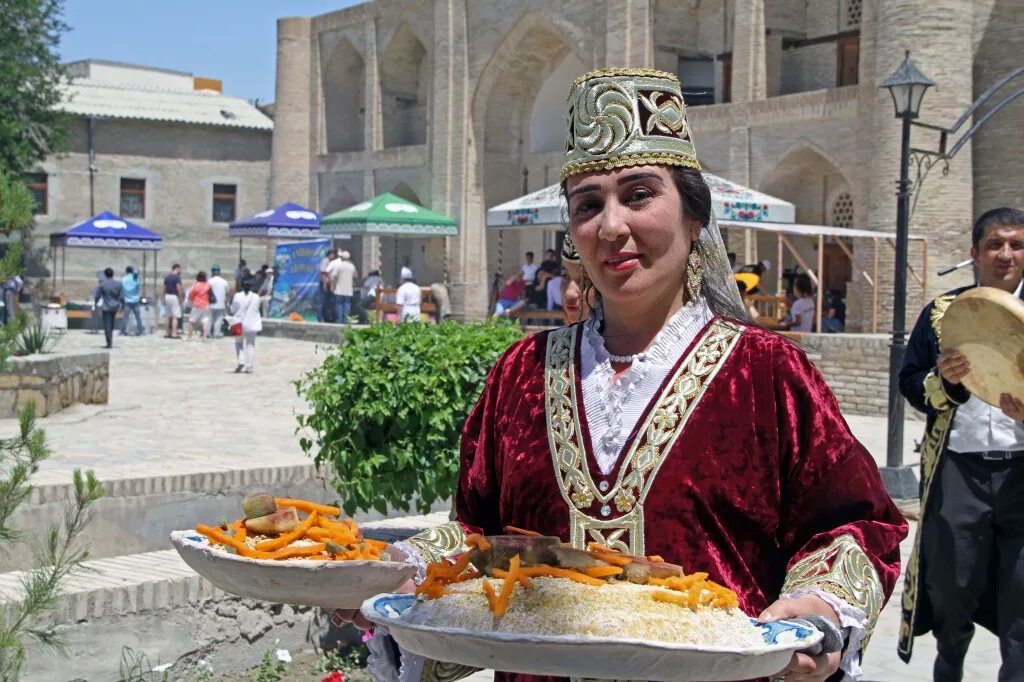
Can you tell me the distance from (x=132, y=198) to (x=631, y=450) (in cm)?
3969

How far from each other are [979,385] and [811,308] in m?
16.7

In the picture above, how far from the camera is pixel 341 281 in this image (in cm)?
2603

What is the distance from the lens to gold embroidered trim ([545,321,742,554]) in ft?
6.99

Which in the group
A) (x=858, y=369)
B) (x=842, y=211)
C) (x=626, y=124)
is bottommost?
(x=858, y=369)

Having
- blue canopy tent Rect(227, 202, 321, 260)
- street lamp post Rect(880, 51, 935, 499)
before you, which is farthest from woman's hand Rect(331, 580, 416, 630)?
blue canopy tent Rect(227, 202, 321, 260)

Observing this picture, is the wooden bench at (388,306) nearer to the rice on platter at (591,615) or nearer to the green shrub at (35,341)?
the green shrub at (35,341)

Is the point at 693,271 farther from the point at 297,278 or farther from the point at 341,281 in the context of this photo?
the point at 297,278

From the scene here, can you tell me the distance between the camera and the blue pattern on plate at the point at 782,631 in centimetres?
175

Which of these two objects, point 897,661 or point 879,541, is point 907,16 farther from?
point 879,541

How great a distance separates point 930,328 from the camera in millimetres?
4840

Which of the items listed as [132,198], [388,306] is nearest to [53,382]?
[388,306]

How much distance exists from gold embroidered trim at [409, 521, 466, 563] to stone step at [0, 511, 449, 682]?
2148 mm

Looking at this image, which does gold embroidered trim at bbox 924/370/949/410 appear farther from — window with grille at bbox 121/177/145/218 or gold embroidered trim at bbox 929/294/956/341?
window with grille at bbox 121/177/145/218

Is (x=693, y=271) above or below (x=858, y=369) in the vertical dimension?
above
